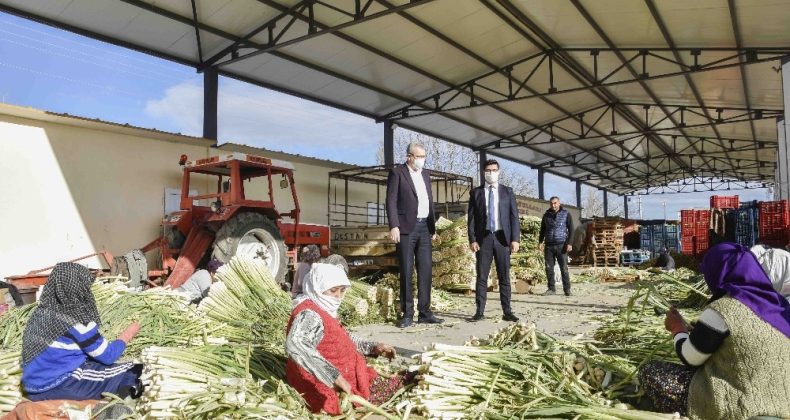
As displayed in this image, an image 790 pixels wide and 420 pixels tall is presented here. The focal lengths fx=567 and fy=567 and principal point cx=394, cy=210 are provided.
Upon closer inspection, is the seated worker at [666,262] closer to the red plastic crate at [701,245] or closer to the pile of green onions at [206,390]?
the red plastic crate at [701,245]

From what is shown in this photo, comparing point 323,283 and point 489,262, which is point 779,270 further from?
point 323,283

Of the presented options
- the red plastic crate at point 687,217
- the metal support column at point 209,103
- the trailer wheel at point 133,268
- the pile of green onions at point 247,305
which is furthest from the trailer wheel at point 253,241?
the red plastic crate at point 687,217

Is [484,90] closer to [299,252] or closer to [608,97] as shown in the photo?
[608,97]

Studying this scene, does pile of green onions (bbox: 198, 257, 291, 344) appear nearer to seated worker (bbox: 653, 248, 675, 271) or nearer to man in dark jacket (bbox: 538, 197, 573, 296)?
man in dark jacket (bbox: 538, 197, 573, 296)

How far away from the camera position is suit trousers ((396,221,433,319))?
5887 mm

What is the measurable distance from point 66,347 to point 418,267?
3.48m

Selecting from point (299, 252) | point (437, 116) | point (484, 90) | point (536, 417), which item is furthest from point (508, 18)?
point (536, 417)

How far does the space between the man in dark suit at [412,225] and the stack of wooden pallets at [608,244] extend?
1496cm

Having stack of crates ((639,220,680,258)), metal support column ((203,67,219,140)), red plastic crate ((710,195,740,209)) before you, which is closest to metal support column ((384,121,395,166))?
metal support column ((203,67,219,140))

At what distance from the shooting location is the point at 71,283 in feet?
11.5

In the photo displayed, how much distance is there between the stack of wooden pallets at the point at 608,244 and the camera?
19.6 m

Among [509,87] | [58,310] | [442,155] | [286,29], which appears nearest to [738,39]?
[509,87]

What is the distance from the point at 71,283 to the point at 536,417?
2838mm

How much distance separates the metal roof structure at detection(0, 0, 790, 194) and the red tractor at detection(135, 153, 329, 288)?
9.43ft
